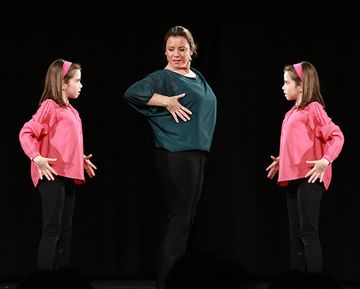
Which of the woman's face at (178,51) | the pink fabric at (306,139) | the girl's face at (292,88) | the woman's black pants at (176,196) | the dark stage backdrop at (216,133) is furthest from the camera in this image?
the dark stage backdrop at (216,133)

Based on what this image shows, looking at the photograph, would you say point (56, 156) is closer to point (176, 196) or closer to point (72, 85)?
point (72, 85)

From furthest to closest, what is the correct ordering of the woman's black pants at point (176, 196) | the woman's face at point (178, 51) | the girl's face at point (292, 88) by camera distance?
the girl's face at point (292, 88)
the woman's face at point (178, 51)
the woman's black pants at point (176, 196)

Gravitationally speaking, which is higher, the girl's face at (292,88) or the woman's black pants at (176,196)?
the girl's face at (292,88)

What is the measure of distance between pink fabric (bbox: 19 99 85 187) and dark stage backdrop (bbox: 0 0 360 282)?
1045mm

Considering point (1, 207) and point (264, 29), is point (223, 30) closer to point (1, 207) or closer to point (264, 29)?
point (264, 29)

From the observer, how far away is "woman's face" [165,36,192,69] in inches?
153

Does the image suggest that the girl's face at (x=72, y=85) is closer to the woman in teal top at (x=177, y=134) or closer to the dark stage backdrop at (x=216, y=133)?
the woman in teal top at (x=177, y=134)

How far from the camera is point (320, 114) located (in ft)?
13.1

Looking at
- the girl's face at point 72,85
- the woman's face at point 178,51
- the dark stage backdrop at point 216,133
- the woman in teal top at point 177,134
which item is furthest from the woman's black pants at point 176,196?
the dark stage backdrop at point 216,133

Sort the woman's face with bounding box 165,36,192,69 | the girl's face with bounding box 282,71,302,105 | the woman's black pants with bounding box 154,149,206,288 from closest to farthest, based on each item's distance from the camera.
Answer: the woman's black pants with bounding box 154,149,206,288 < the woman's face with bounding box 165,36,192,69 < the girl's face with bounding box 282,71,302,105

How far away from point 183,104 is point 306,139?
670mm

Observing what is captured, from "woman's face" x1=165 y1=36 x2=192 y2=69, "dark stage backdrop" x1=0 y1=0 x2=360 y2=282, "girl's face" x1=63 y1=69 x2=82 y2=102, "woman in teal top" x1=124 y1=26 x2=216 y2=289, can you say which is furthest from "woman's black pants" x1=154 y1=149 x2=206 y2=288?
"dark stage backdrop" x1=0 y1=0 x2=360 y2=282

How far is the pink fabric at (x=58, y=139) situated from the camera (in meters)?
3.94

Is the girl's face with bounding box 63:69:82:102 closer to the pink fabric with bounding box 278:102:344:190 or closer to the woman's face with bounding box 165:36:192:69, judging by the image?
the woman's face with bounding box 165:36:192:69
